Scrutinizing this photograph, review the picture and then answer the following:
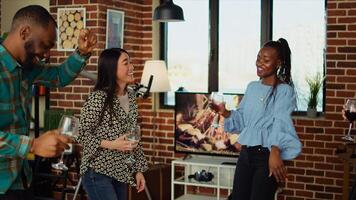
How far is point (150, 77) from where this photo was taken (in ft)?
16.2

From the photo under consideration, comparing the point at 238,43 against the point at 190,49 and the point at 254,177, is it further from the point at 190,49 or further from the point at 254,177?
the point at 254,177

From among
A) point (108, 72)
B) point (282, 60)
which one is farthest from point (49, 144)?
point (282, 60)

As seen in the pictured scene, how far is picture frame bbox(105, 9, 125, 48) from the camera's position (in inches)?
200

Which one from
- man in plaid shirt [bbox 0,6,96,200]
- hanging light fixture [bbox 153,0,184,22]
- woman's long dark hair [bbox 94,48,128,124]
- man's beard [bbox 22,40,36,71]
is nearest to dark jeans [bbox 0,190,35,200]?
man in plaid shirt [bbox 0,6,96,200]

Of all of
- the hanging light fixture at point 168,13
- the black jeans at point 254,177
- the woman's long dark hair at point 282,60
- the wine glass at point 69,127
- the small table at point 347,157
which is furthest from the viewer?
the hanging light fixture at point 168,13

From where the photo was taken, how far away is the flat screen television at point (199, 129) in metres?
4.88

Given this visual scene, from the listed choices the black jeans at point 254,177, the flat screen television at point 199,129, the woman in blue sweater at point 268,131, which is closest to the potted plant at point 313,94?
the flat screen television at point 199,129

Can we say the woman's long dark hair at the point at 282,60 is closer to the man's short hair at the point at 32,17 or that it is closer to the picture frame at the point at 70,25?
the man's short hair at the point at 32,17

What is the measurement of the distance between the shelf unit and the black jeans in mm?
1627

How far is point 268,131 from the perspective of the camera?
3020 mm

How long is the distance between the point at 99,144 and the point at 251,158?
87cm

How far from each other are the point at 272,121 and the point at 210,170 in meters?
2.03

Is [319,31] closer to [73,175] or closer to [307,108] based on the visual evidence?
[307,108]

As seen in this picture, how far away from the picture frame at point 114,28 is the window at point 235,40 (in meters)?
0.65
